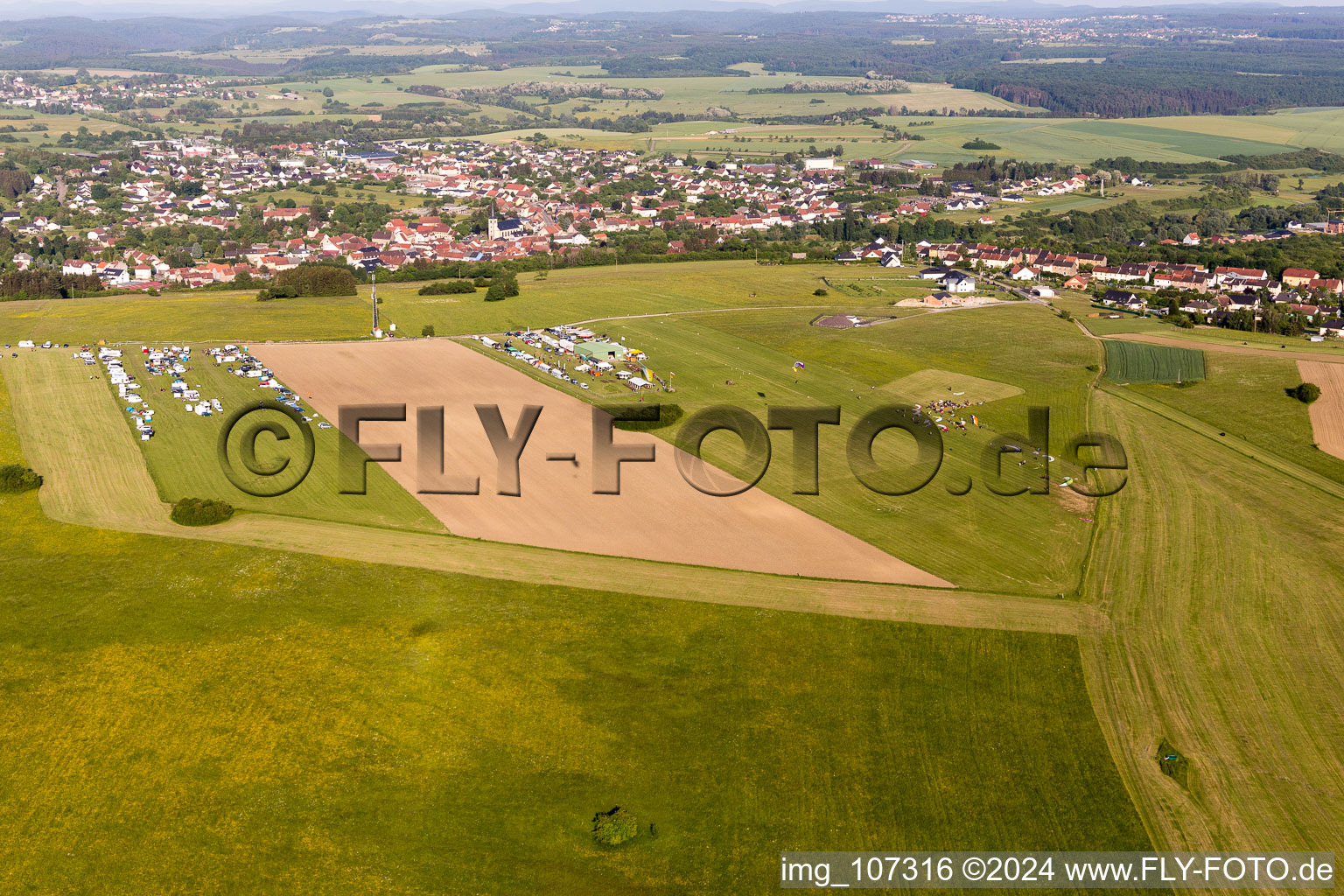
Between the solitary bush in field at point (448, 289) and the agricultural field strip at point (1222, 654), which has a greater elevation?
the solitary bush in field at point (448, 289)

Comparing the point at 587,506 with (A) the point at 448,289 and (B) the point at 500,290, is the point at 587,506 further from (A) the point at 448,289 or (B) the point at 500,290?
(A) the point at 448,289

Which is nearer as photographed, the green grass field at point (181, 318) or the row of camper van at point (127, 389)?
the row of camper van at point (127, 389)

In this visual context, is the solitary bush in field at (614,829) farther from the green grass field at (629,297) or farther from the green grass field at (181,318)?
the green grass field at (181,318)

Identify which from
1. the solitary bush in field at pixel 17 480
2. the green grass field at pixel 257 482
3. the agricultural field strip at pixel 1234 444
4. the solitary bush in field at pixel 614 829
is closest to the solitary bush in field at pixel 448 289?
the green grass field at pixel 257 482

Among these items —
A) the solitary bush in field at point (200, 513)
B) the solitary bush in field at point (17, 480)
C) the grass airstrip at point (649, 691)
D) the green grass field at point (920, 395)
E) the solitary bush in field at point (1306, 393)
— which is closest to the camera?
the grass airstrip at point (649, 691)

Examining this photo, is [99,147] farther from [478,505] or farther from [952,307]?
[478,505]

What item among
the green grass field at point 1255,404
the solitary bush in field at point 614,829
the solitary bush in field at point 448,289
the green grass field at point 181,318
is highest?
the solitary bush in field at point 448,289
